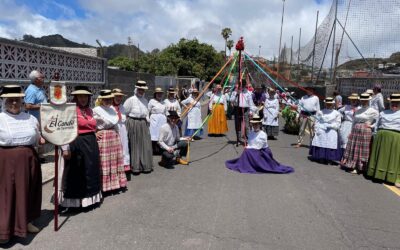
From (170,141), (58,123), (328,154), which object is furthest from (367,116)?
(58,123)

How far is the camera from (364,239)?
165 inches

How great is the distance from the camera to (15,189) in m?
3.92

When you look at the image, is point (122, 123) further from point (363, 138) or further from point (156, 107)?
point (363, 138)

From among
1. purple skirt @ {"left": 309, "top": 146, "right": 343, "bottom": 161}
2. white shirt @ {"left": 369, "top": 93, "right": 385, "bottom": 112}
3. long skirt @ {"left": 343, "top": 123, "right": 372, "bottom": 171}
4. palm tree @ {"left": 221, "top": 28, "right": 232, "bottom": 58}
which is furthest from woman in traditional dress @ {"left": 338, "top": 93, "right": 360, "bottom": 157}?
palm tree @ {"left": 221, "top": 28, "right": 232, "bottom": 58}

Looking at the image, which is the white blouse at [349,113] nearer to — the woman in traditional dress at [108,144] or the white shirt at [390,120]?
the white shirt at [390,120]

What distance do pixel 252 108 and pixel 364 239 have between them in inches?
Answer: 258

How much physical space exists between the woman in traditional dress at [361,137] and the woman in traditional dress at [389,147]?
379 millimetres

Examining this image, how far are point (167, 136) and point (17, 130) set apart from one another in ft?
12.5

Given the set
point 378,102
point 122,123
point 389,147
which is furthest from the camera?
point 378,102

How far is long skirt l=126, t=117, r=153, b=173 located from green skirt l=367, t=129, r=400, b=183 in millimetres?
4357

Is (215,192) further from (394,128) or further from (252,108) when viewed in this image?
(252,108)

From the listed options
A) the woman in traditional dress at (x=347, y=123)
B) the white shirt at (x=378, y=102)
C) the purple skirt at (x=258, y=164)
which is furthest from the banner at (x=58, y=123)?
the white shirt at (x=378, y=102)

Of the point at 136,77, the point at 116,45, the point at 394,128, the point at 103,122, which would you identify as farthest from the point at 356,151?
the point at 116,45

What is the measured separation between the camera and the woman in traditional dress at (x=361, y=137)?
7250mm
